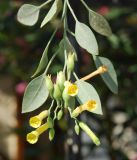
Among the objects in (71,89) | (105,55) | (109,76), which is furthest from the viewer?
(105,55)

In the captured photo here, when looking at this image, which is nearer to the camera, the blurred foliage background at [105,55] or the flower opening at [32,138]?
the flower opening at [32,138]

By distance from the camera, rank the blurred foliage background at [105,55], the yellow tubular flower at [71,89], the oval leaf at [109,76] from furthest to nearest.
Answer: the blurred foliage background at [105,55]
the oval leaf at [109,76]
the yellow tubular flower at [71,89]

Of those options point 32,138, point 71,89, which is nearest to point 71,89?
point 71,89

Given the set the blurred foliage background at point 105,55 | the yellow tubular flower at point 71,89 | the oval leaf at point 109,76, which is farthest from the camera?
the blurred foliage background at point 105,55

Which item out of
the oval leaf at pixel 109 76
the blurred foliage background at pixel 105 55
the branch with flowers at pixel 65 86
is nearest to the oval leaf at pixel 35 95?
the branch with flowers at pixel 65 86

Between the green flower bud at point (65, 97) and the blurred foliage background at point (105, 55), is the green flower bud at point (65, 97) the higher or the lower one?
the higher one

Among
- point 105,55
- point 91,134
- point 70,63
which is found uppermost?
point 70,63

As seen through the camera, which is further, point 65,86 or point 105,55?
point 105,55

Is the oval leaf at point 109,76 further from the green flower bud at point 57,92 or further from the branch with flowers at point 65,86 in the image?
the green flower bud at point 57,92

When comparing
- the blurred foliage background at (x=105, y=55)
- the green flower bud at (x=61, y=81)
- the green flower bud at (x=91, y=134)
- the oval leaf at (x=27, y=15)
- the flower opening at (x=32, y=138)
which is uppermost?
the oval leaf at (x=27, y=15)

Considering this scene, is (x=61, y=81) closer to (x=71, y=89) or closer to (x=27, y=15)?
(x=71, y=89)
